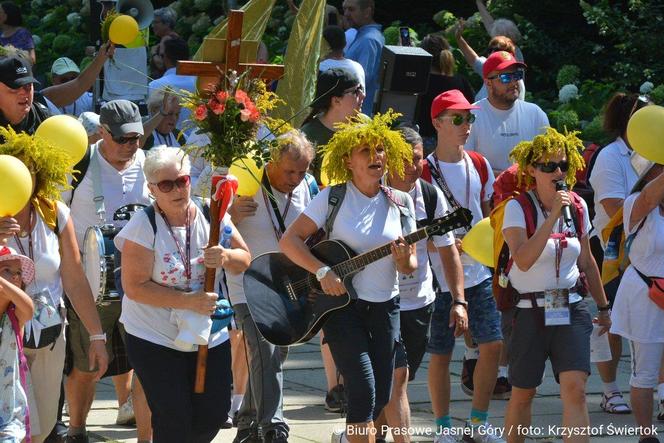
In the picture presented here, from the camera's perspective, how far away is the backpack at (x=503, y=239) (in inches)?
280

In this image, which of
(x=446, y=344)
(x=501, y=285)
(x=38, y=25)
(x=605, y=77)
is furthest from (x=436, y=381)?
(x=38, y=25)

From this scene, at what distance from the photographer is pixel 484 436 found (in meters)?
7.85

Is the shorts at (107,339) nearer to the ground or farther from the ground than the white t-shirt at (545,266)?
nearer to the ground

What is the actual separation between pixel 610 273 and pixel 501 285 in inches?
60.7

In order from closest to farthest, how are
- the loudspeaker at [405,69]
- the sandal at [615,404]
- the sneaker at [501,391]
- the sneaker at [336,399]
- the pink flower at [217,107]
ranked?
the pink flower at [217,107] → the sneaker at [336,399] → the sandal at [615,404] → the sneaker at [501,391] → the loudspeaker at [405,69]

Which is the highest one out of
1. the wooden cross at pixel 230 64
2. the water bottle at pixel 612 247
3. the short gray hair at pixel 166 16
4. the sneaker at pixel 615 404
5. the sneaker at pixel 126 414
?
the wooden cross at pixel 230 64

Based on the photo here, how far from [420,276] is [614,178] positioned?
1927 mm

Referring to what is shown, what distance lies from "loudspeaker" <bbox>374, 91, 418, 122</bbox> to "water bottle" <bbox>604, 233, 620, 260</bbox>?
3.32m

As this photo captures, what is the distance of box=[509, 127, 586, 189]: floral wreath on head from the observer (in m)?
7.14

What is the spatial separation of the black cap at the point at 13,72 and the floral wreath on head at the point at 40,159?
1.12 metres

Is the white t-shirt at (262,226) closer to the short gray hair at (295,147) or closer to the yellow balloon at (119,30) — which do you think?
the short gray hair at (295,147)

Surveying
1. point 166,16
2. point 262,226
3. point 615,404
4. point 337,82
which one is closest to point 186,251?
point 262,226

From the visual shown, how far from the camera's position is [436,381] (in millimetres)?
7910

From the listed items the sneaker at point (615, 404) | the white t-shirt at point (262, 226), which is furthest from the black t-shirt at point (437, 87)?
the white t-shirt at point (262, 226)
